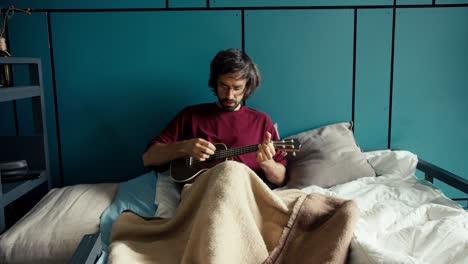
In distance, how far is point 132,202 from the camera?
1.69m

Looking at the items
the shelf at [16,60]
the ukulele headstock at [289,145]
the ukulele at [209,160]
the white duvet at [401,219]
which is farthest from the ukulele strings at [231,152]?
the shelf at [16,60]

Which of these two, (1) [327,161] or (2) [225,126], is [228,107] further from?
A: (1) [327,161]

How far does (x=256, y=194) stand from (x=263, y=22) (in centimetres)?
117

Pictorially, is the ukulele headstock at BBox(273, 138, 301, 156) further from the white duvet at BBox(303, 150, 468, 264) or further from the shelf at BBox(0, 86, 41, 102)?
the shelf at BBox(0, 86, 41, 102)

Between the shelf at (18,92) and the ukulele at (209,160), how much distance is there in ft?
2.44

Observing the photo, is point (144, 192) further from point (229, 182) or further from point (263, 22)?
point (263, 22)

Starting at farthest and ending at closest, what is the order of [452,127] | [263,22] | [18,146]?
1. [452,127]
2. [263,22]
3. [18,146]

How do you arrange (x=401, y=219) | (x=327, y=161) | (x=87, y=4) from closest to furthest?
(x=401, y=219), (x=327, y=161), (x=87, y=4)

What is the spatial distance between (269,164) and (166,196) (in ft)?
1.65

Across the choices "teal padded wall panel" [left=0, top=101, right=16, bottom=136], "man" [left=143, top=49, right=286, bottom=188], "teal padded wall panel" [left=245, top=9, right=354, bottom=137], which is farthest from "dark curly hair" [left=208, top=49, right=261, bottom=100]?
"teal padded wall panel" [left=0, top=101, right=16, bottom=136]

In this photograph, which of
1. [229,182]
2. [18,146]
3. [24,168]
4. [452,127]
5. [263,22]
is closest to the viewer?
[229,182]

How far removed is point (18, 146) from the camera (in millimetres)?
1951

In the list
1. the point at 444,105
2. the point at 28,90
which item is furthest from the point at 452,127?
the point at 28,90

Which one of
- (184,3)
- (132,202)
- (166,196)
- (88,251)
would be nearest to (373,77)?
(184,3)
